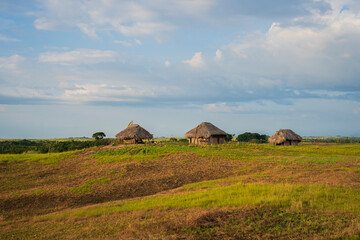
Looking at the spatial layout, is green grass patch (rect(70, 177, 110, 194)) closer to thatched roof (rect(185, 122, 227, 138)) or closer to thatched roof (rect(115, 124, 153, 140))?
thatched roof (rect(115, 124, 153, 140))

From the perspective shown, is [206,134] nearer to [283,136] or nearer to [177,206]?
[283,136]

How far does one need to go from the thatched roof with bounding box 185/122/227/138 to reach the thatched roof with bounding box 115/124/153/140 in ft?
21.9

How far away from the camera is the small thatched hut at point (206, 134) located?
3866 centimetres

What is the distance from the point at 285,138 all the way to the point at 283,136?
1.96 feet

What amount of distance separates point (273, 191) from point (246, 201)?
1.46m

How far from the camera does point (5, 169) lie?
71.9ft

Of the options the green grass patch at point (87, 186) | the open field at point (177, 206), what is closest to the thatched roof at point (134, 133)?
the open field at point (177, 206)

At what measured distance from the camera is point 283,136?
44.8m

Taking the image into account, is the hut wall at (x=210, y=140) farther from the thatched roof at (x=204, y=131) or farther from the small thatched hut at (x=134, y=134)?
the small thatched hut at (x=134, y=134)

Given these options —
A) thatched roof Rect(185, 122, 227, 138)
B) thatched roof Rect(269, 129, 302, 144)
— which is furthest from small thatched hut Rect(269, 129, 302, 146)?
thatched roof Rect(185, 122, 227, 138)

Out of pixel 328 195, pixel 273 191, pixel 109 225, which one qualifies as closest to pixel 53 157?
pixel 109 225

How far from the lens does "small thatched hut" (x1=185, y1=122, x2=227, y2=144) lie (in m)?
38.7

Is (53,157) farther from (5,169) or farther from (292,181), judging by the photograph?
(292,181)

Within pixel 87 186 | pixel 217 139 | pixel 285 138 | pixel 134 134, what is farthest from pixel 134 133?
pixel 285 138
